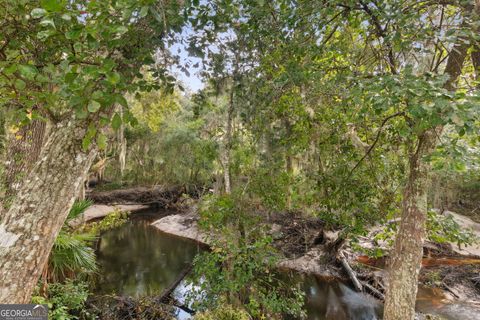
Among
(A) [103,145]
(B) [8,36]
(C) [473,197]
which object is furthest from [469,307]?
(C) [473,197]

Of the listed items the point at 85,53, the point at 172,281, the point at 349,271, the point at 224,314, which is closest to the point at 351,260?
the point at 349,271

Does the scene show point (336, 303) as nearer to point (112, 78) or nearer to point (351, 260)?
point (351, 260)

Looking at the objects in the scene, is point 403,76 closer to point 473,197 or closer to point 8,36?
point 8,36

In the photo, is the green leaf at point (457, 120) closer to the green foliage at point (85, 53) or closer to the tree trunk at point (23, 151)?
the green foliage at point (85, 53)

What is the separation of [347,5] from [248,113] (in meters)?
1.55

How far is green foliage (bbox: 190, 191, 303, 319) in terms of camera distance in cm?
374

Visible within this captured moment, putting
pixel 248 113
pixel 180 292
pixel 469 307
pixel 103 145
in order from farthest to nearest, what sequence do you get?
1. pixel 180 292
2. pixel 469 307
3. pixel 248 113
4. pixel 103 145

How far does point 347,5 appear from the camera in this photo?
256cm

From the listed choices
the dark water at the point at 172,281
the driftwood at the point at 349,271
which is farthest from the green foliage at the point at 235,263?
the driftwood at the point at 349,271

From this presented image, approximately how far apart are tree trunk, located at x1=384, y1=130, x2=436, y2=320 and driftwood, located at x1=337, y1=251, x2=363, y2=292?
3.85 metres
